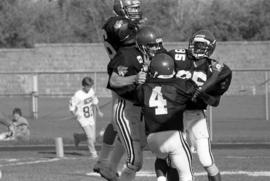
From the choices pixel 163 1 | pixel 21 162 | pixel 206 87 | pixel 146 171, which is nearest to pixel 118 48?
pixel 206 87

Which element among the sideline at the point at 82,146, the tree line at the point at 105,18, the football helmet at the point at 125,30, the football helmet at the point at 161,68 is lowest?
the sideline at the point at 82,146

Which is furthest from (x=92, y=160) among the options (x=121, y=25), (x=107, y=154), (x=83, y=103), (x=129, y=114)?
(x=121, y=25)

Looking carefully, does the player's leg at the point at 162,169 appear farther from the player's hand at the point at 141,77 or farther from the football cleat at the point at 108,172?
the player's hand at the point at 141,77

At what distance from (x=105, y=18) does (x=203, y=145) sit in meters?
45.6

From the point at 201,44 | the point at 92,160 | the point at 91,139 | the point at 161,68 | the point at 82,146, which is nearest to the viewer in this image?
the point at 161,68

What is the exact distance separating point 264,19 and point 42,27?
16.5 metres

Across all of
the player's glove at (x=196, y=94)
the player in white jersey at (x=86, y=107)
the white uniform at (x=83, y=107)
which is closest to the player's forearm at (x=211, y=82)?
the player's glove at (x=196, y=94)

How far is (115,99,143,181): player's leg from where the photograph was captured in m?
8.55

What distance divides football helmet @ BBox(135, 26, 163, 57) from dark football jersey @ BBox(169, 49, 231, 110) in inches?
15.1

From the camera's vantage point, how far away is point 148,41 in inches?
332

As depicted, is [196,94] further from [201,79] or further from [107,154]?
[107,154]

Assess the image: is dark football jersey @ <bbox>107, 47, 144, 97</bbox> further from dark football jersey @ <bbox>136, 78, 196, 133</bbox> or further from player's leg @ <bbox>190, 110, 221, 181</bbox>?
player's leg @ <bbox>190, 110, 221, 181</bbox>

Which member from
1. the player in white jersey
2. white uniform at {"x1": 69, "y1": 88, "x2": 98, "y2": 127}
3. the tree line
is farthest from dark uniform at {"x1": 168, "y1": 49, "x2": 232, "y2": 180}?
the tree line

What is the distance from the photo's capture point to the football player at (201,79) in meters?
8.86
